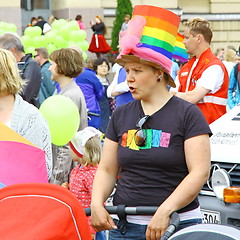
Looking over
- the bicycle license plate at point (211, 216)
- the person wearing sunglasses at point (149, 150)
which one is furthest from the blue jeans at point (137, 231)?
the bicycle license plate at point (211, 216)

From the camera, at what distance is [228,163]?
6.02 meters

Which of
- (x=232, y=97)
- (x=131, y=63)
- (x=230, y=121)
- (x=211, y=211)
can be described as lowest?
(x=232, y=97)

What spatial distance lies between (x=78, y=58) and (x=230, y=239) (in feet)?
19.3

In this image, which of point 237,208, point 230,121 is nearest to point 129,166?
point 237,208

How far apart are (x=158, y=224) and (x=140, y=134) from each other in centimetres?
Result: 52

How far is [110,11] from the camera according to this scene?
91.0 ft

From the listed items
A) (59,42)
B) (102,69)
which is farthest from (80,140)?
(102,69)

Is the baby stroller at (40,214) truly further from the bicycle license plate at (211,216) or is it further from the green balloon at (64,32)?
the green balloon at (64,32)

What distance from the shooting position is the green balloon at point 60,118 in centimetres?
765

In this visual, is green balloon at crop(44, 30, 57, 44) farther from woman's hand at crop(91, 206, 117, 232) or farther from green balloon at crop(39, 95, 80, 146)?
woman's hand at crop(91, 206, 117, 232)

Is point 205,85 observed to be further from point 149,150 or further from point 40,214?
point 40,214

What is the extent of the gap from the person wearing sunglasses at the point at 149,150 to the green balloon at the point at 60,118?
327cm

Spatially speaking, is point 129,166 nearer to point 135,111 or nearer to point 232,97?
point 135,111

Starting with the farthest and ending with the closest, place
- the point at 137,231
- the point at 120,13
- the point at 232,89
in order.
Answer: the point at 120,13 < the point at 232,89 < the point at 137,231
